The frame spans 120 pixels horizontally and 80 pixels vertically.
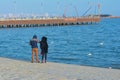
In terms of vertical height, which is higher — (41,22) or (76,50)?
(76,50)

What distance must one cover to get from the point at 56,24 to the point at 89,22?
14833 mm

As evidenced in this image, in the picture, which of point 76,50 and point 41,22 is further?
point 41,22

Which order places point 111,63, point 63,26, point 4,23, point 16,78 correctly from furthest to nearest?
point 63,26 → point 4,23 → point 111,63 → point 16,78

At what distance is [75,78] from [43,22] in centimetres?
8568

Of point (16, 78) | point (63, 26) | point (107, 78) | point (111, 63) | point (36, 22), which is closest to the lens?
point (16, 78)

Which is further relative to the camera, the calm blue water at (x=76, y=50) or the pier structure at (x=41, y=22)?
the pier structure at (x=41, y=22)

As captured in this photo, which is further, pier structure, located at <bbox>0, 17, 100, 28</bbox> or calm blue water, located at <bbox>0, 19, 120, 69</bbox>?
pier structure, located at <bbox>0, 17, 100, 28</bbox>

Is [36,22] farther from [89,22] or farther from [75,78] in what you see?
[75,78]

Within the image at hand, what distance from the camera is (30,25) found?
9725 centimetres

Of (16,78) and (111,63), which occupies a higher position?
(16,78)

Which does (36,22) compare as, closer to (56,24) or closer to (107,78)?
(56,24)

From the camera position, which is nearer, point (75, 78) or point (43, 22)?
point (75, 78)

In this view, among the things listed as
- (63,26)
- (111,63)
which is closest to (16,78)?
(111,63)

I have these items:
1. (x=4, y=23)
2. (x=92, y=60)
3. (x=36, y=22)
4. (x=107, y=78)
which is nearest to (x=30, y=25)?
(x=36, y=22)
